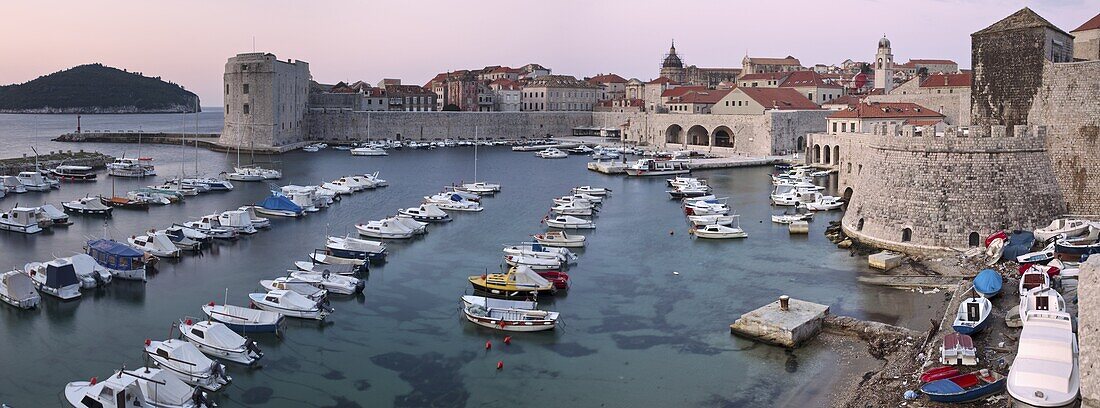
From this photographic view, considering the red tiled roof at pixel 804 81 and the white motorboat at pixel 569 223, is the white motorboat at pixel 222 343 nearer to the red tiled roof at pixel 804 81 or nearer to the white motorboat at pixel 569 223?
the white motorboat at pixel 569 223

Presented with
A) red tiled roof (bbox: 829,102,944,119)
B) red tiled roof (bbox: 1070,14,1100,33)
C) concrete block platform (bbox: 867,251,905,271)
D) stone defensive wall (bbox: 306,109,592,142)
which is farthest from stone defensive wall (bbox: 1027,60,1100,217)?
stone defensive wall (bbox: 306,109,592,142)

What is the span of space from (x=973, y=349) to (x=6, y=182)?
112 ft

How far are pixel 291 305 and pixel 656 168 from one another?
96.1 feet

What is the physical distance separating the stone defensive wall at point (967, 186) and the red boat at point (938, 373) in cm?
867

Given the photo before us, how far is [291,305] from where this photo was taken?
16.7 meters

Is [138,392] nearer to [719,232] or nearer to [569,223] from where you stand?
[569,223]

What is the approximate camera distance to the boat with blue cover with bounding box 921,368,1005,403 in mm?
11039

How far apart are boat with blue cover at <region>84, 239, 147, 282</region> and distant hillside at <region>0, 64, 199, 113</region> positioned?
14247 centimetres

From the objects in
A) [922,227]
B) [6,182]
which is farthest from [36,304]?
[6,182]

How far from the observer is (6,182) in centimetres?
3438

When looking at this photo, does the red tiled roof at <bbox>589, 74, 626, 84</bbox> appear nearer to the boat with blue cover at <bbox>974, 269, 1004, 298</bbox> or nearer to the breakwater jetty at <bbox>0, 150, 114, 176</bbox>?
the breakwater jetty at <bbox>0, 150, 114, 176</bbox>

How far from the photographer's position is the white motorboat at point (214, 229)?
80.1 ft

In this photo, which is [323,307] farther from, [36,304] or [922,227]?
[922,227]

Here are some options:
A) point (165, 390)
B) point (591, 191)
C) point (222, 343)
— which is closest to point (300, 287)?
point (222, 343)
